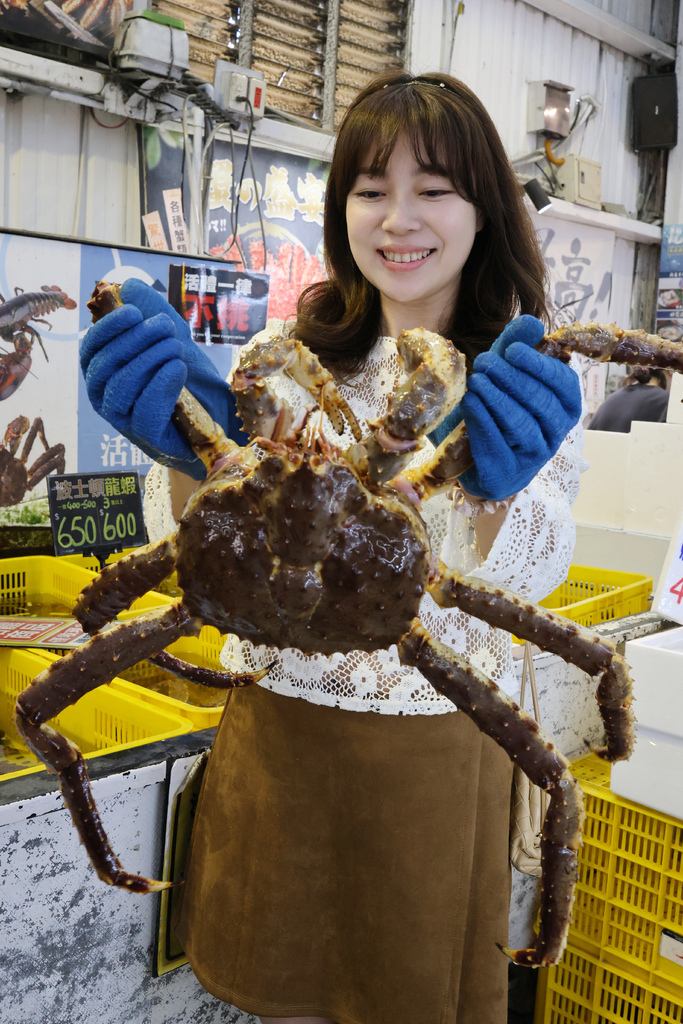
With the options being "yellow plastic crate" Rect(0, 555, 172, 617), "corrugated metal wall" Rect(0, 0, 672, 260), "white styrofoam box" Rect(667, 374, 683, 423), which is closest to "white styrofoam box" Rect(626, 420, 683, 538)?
"white styrofoam box" Rect(667, 374, 683, 423)

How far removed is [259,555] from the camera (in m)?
1.09

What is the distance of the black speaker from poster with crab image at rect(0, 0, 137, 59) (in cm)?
538

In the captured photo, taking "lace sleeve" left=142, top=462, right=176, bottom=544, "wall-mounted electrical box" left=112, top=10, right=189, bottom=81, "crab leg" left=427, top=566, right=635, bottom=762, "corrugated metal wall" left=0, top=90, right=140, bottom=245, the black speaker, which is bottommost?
"crab leg" left=427, top=566, right=635, bottom=762

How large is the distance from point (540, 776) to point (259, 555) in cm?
51

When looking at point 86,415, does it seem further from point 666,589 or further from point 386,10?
point 386,10

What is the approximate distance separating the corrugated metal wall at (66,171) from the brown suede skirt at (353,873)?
296cm

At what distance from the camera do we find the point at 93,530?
2.26m

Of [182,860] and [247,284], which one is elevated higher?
[247,284]

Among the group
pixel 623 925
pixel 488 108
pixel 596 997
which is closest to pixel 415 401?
pixel 623 925

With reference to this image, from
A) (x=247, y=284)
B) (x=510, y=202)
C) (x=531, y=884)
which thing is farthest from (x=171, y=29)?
(x=531, y=884)

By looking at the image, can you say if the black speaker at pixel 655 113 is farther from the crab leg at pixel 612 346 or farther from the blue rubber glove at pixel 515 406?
the blue rubber glove at pixel 515 406

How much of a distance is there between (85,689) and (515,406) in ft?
2.30

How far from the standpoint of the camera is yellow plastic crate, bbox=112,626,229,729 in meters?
1.64

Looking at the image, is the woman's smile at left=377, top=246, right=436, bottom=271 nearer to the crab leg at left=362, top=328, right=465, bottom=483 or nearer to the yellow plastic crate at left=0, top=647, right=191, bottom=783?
the crab leg at left=362, top=328, right=465, bottom=483
